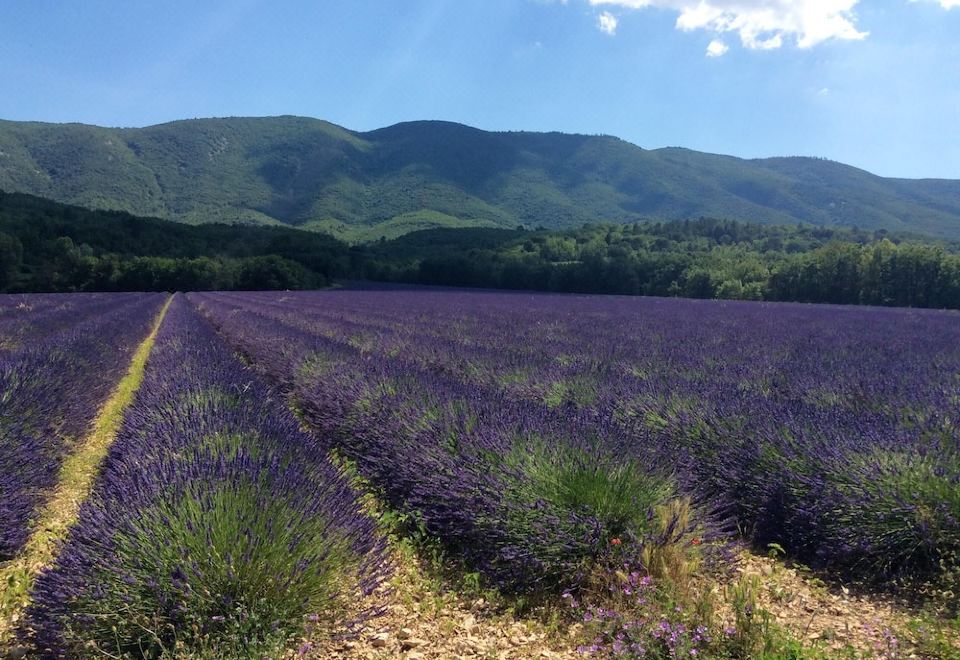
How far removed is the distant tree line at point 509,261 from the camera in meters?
32.9

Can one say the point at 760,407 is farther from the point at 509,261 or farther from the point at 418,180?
the point at 418,180

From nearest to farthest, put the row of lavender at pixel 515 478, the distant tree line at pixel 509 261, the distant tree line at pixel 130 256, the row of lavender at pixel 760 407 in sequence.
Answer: the row of lavender at pixel 515 478 < the row of lavender at pixel 760 407 < the distant tree line at pixel 509 261 < the distant tree line at pixel 130 256

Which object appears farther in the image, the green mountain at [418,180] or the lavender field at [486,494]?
the green mountain at [418,180]

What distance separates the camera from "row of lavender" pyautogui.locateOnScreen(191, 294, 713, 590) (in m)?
2.62

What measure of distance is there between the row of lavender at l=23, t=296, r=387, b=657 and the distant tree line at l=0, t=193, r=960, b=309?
36735 millimetres

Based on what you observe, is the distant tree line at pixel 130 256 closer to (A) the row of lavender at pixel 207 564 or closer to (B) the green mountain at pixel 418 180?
(B) the green mountain at pixel 418 180

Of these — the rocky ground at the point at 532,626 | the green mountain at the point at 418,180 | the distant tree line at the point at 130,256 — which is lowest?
the rocky ground at the point at 532,626

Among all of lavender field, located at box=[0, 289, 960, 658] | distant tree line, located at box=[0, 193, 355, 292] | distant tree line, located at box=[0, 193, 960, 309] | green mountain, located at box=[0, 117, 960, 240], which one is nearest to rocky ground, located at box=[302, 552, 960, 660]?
lavender field, located at box=[0, 289, 960, 658]

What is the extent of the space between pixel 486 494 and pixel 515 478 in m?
0.18

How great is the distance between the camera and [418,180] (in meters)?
126

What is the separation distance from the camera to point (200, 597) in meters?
1.99

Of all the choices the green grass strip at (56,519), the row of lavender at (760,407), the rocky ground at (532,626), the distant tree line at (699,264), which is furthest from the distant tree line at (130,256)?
the rocky ground at (532,626)

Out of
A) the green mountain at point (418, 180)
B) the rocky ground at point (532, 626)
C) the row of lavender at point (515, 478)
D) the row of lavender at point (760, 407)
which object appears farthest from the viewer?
the green mountain at point (418, 180)

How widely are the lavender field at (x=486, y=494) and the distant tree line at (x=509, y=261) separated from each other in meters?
31.9
